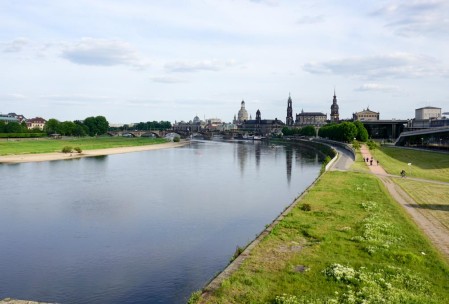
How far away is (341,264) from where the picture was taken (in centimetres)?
1559

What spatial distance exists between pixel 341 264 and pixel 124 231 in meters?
14.2

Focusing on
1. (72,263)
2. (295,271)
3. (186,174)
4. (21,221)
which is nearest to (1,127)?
(186,174)

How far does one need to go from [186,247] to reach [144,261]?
8.84ft

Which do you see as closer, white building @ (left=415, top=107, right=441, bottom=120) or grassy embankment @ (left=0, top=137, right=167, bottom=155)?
grassy embankment @ (left=0, top=137, right=167, bottom=155)

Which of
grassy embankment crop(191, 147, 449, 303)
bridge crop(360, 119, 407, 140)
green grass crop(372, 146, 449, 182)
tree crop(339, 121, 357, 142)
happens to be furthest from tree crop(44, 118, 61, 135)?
grassy embankment crop(191, 147, 449, 303)

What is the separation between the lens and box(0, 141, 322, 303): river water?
17031 millimetres

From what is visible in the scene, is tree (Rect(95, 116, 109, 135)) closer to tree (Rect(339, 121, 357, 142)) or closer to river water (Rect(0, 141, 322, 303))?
tree (Rect(339, 121, 357, 142))

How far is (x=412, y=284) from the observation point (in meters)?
13.7

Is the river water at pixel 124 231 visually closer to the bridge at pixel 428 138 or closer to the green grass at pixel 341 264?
the green grass at pixel 341 264

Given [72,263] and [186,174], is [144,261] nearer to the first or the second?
[72,263]

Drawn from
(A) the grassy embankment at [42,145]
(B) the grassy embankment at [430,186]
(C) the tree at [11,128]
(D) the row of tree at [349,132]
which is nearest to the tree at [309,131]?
(D) the row of tree at [349,132]

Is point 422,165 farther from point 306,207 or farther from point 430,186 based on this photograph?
point 306,207

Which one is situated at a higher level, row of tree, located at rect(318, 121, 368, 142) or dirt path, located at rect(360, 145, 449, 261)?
row of tree, located at rect(318, 121, 368, 142)

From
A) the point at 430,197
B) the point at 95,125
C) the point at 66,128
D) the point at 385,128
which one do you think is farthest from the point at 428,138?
the point at 95,125
